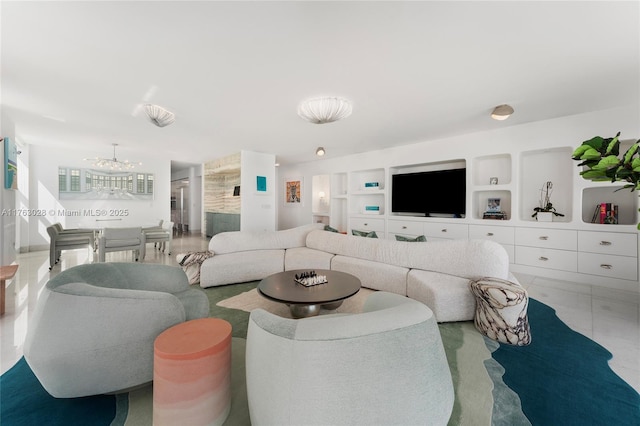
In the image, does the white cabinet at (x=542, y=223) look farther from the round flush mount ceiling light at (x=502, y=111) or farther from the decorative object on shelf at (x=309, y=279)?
the decorative object on shelf at (x=309, y=279)

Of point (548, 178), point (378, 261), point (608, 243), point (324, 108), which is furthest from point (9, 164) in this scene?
point (608, 243)

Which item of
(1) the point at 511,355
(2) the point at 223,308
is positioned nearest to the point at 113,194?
(2) the point at 223,308

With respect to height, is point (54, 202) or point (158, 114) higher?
point (158, 114)

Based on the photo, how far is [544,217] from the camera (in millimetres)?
4016

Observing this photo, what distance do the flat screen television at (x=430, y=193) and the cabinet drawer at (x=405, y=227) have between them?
274 millimetres

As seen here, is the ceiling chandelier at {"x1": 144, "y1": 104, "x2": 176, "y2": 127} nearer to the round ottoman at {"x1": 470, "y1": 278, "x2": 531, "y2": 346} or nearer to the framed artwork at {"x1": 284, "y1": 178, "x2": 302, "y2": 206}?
the round ottoman at {"x1": 470, "y1": 278, "x2": 531, "y2": 346}

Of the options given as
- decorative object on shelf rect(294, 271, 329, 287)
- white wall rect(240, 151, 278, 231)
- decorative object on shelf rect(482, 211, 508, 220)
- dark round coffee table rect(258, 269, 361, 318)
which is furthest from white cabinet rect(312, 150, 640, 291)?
decorative object on shelf rect(294, 271, 329, 287)

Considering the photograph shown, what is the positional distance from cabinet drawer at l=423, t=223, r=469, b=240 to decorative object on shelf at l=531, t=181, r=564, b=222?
3.46 feet

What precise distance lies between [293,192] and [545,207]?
20.4 ft

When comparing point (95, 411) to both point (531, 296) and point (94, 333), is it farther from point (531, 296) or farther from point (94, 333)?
point (531, 296)

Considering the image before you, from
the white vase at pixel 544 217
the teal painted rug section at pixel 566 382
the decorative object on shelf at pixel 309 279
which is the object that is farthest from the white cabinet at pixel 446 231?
the decorative object on shelf at pixel 309 279

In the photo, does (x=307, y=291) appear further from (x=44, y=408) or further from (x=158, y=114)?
(x=158, y=114)

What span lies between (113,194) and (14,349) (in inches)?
241

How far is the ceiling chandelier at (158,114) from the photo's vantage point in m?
3.33
